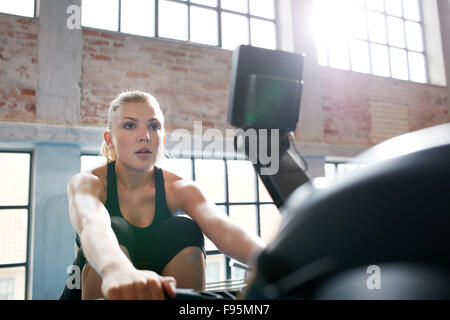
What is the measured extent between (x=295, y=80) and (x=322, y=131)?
2.69 metres

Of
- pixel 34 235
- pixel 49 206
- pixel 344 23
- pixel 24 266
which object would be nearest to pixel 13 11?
pixel 49 206

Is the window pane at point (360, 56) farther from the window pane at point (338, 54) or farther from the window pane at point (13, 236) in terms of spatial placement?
the window pane at point (13, 236)

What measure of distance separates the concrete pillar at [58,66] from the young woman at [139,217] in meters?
1.45

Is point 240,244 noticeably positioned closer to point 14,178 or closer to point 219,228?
point 219,228

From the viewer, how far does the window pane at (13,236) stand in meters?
2.65

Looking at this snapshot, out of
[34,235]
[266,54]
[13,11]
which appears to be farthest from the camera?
[13,11]

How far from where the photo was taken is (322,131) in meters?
3.83

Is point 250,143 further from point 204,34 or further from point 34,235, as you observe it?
point 204,34

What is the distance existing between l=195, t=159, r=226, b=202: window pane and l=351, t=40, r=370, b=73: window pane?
223 centimetres

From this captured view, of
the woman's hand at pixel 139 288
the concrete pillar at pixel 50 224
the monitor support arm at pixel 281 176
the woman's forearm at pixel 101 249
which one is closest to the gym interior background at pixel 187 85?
the concrete pillar at pixel 50 224

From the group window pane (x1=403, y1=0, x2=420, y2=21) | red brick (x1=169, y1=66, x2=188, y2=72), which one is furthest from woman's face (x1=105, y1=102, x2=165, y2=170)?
window pane (x1=403, y1=0, x2=420, y2=21)

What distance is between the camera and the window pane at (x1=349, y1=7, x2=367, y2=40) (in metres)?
4.41

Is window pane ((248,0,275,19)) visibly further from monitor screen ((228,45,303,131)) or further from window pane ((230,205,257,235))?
monitor screen ((228,45,303,131))
